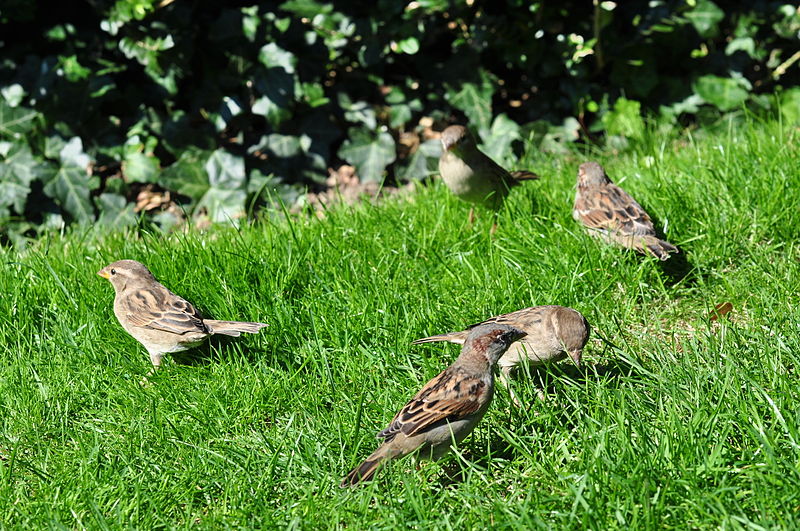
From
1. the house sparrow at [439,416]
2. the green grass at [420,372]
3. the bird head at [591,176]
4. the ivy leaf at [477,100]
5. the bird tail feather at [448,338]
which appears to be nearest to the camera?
the green grass at [420,372]

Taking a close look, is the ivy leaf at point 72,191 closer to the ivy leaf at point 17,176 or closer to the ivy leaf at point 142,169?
the ivy leaf at point 17,176

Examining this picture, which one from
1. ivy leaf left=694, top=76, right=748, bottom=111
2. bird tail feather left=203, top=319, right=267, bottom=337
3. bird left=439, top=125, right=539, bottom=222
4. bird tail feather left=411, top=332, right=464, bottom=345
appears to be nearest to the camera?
bird tail feather left=411, top=332, right=464, bottom=345

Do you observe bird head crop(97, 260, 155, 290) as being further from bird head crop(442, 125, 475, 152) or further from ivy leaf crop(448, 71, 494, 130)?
ivy leaf crop(448, 71, 494, 130)

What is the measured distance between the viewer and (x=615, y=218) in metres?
5.65

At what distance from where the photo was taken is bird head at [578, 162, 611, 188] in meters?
6.16

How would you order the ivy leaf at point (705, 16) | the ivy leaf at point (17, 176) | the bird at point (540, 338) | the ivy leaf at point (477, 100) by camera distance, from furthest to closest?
1. the ivy leaf at point (477, 100)
2. the ivy leaf at point (705, 16)
3. the ivy leaf at point (17, 176)
4. the bird at point (540, 338)

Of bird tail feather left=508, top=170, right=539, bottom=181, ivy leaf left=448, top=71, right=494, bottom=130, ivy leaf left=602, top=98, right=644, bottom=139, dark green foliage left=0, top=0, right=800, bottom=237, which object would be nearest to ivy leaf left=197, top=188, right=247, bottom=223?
dark green foliage left=0, top=0, right=800, bottom=237

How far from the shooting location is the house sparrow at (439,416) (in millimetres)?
4000

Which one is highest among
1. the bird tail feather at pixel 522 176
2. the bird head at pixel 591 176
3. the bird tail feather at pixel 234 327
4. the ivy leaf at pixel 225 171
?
the bird tail feather at pixel 234 327

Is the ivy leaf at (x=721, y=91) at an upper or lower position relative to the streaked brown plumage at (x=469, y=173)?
lower

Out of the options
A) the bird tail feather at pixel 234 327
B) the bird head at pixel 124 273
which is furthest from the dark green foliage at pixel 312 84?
the bird tail feather at pixel 234 327

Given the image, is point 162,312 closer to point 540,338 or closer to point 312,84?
point 540,338

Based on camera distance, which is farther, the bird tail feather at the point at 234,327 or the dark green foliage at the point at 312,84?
the dark green foliage at the point at 312,84

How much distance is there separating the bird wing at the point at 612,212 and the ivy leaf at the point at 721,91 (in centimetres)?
264
